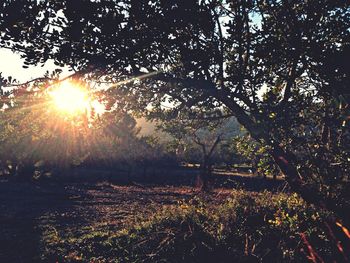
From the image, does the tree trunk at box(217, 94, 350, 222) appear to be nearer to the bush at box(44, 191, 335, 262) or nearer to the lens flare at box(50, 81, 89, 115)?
the bush at box(44, 191, 335, 262)

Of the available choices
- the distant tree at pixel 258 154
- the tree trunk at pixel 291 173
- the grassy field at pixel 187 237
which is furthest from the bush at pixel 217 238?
the distant tree at pixel 258 154

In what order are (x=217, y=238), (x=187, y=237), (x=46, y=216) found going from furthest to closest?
(x=46, y=216) → (x=187, y=237) → (x=217, y=238)

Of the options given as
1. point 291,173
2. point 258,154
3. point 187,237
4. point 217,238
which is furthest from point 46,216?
point 291,173

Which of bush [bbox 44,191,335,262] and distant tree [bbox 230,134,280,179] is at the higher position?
distant tree [bbox 230,134,280,179]

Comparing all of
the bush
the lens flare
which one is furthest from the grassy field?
the lens flare

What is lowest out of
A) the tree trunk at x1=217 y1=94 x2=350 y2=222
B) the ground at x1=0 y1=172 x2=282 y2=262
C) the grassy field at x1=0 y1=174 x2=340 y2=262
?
the ground at x1=0 y1=172 x2=282 y2=262

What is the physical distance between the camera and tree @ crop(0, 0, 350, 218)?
18.4ft

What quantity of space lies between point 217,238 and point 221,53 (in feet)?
16.0

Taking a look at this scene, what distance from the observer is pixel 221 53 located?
21.3 feet

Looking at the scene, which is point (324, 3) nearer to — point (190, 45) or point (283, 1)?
point (283, 1)

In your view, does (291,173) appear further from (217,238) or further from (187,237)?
(187,237)

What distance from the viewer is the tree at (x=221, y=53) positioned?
18.4 feet

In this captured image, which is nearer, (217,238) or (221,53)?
(221,53)

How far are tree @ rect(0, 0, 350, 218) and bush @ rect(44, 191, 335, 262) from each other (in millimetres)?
1665
